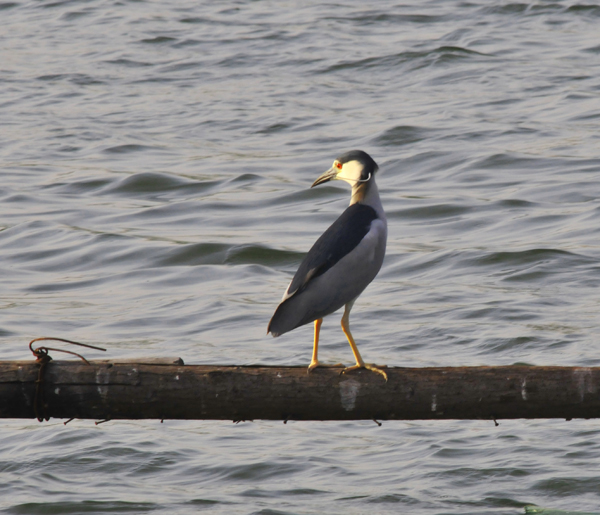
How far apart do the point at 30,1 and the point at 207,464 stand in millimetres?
19200

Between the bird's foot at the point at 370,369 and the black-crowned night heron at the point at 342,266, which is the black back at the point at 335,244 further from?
the bird's foot at the point at 370,369

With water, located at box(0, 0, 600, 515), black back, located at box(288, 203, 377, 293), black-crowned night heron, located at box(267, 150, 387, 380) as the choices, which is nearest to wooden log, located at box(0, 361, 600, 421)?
black-crowned night heron, located at box(267, 150, 387, 380)

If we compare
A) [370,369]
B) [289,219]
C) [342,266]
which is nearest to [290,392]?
[370,369]

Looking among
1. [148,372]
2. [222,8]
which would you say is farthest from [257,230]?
[222,8]

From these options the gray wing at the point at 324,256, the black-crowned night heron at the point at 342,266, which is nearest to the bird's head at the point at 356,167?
the black-crowned night heron at the point at 342,266

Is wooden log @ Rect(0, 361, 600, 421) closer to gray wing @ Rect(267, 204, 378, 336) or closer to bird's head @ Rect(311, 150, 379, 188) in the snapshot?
gray wing @ Rect(267, 204, 378, 336)

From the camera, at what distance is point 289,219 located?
39.9 ft

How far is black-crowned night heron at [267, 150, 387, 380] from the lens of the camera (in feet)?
16.1

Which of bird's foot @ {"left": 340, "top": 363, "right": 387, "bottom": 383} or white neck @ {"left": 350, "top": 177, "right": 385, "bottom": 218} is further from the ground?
white neck @ {"left": 350, "top": 177, "right": 385, "bottom": 218}

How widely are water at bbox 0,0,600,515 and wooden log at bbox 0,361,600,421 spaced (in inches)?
60.9

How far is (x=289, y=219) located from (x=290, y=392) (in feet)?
25.9

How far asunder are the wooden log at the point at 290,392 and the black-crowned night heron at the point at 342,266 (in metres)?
0.41

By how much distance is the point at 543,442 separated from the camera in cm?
661

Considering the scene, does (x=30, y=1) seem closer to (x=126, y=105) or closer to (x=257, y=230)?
(x=126, y=105)
